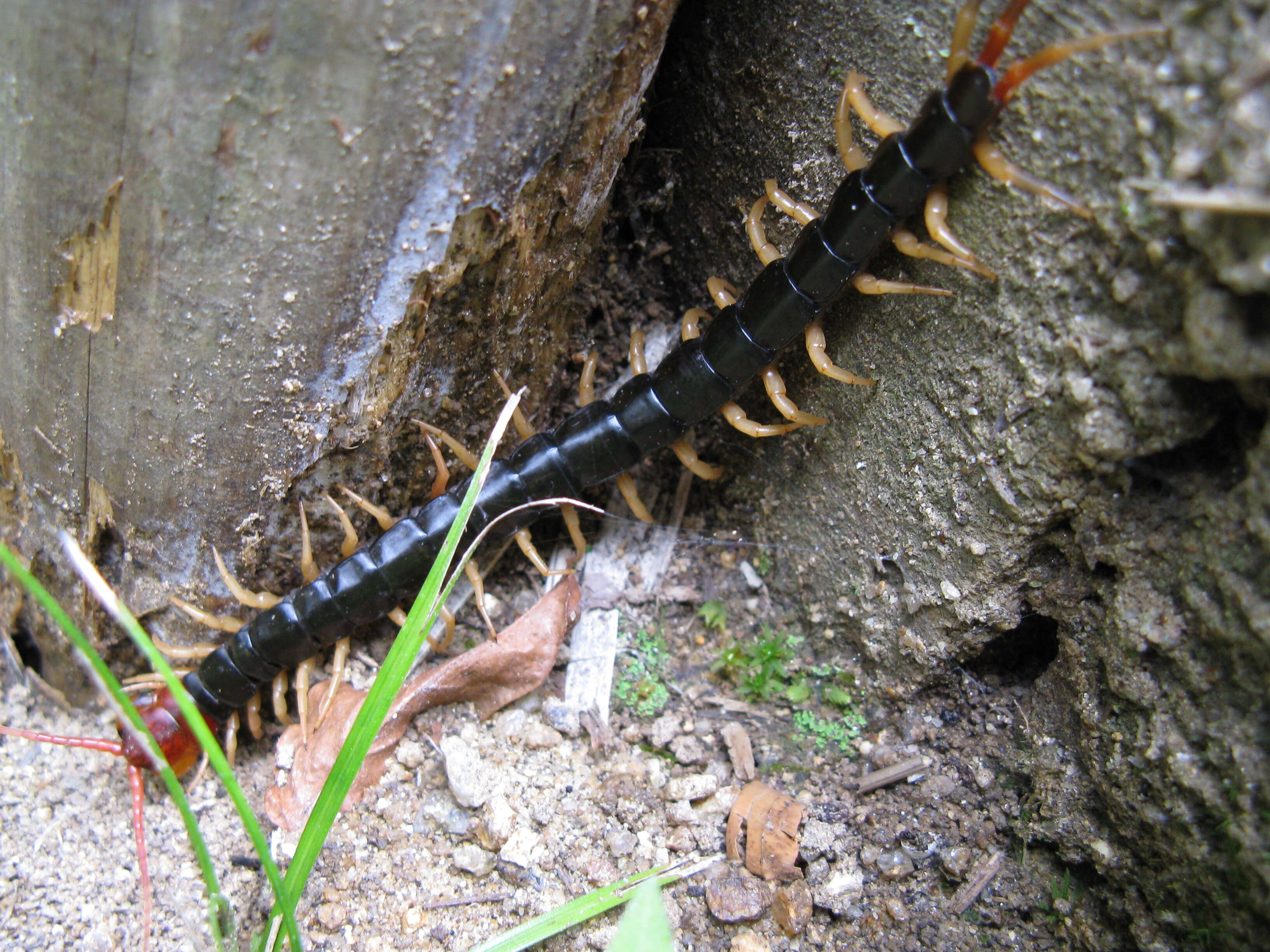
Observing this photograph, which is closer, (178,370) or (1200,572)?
(1200,572)

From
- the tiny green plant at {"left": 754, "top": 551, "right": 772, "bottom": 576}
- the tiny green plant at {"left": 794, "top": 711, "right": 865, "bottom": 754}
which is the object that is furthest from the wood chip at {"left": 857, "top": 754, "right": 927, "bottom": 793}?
the tiny green plant at {"left": 754, "top": 551, "right": 772, "bottom": 576}

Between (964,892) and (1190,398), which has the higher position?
(1190,398)

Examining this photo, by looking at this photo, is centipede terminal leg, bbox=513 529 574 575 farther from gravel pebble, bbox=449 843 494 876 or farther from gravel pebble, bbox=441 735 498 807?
gravel pebble, bbox=449 843 494 876

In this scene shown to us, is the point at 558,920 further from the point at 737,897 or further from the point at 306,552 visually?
the point at 306,552

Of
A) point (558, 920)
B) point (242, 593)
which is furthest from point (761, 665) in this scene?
point (242, 593)

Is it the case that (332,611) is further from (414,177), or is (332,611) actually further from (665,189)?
(665,189)

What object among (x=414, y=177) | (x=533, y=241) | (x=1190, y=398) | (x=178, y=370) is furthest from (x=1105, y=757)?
(x=178, y=370)

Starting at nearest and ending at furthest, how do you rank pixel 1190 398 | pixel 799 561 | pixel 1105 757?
pixel 1190 398, pixel 1105 757, pixel 799 561
